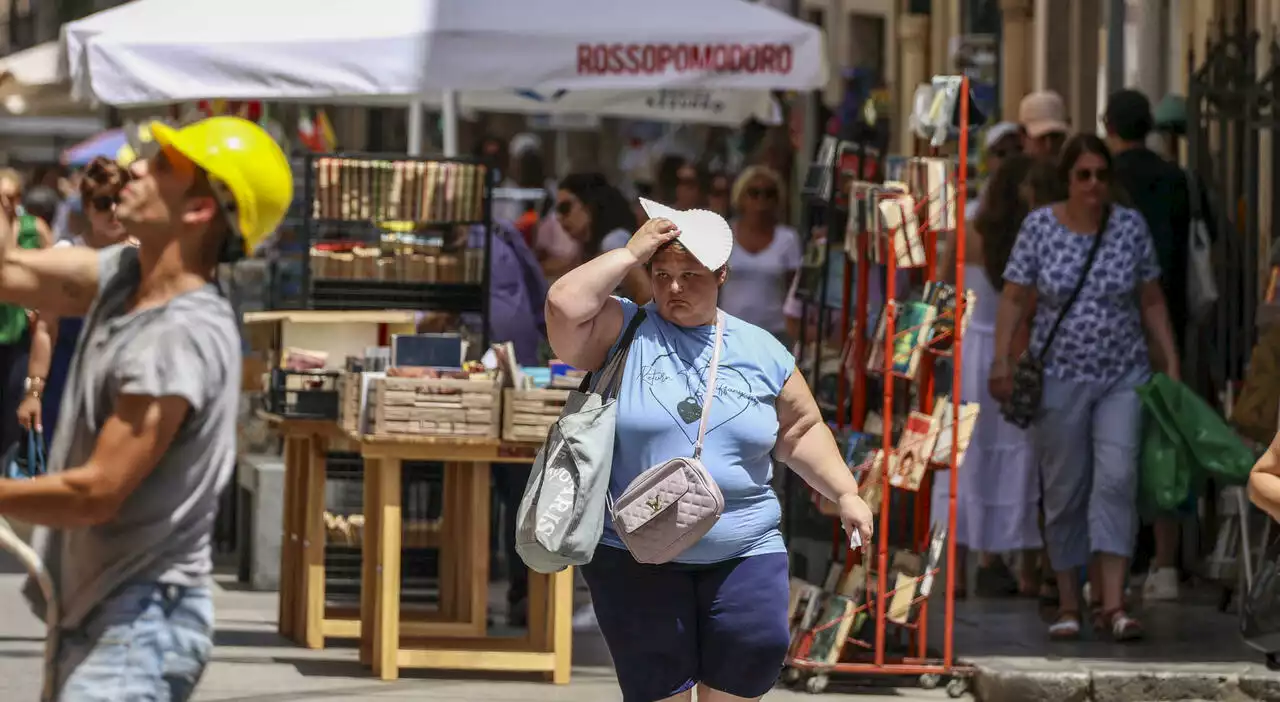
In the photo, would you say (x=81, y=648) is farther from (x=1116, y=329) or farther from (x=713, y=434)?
(x=1116, y=329)

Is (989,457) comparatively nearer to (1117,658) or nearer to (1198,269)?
(1198,269)

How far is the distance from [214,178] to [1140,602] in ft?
24.2

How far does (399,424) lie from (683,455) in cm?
326

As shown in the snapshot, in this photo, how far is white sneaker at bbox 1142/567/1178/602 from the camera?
11547 mm

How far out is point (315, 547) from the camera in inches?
397

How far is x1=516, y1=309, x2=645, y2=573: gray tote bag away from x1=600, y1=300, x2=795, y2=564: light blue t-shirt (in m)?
0.06

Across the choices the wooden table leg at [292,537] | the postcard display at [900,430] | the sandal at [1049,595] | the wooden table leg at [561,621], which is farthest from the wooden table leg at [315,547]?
the sandal at [1049,595]

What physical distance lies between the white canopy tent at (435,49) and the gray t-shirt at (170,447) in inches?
253

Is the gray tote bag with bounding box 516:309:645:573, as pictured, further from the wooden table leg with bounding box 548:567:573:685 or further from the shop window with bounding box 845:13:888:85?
the shop window with bounding box 845:13:888:85

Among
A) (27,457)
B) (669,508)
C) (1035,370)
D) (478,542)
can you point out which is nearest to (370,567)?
(478,542)

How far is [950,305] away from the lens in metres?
9.08

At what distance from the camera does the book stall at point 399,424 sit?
30.0 ft

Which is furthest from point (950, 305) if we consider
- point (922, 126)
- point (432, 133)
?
point (432, 133)

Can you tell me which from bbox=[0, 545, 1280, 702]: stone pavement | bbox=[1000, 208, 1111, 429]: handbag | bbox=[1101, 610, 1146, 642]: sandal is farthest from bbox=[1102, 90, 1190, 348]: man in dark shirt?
bbox=[1101, 610, 1146, 642]: sandal
